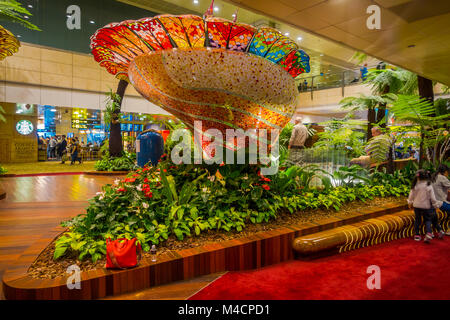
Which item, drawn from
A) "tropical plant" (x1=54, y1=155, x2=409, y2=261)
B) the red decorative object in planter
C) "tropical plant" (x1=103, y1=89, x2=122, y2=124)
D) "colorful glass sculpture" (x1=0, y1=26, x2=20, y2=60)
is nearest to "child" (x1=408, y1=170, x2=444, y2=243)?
"tropical plant" (x1=54, y1=155, x2=409, y2=261)

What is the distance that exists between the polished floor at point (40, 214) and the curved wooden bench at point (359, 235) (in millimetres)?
1080

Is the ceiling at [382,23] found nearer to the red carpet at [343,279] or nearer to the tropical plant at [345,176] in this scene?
the tropical plant at [345,176]

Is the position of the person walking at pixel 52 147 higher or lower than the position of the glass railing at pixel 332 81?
lower

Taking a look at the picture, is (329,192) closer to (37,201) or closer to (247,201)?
(247,201)

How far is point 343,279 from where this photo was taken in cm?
255

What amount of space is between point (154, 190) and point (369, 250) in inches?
105

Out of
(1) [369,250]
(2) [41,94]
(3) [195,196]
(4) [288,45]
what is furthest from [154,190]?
(2) [41,94]

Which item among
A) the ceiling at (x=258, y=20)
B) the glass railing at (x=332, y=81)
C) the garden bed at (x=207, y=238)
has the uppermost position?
the ceiling at (x=258, y=20)

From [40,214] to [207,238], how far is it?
2811 millimetres

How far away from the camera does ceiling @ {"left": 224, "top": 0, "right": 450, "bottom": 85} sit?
3205 mm

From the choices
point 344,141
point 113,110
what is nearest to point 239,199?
point 344,141

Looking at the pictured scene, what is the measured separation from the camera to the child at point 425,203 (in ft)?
12.5

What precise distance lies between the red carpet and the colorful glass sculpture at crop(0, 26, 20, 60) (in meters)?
5.69

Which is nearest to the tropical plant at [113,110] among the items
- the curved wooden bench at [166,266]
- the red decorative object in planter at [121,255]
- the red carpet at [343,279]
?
the curved wooden bench at [166,266]
